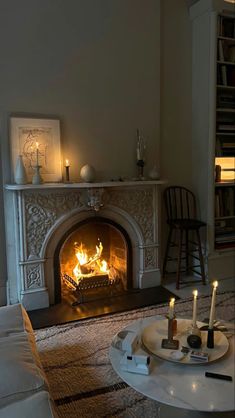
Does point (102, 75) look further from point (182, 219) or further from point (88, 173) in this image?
point (182, 219)

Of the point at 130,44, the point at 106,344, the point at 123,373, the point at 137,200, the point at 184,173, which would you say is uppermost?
the point at 130,44

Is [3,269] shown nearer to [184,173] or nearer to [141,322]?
[141,322]

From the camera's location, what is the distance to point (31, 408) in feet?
3.51

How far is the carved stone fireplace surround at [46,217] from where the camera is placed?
2.71m

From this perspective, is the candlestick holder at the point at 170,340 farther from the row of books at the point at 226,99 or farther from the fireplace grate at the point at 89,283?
the row of books at the point at 226,99

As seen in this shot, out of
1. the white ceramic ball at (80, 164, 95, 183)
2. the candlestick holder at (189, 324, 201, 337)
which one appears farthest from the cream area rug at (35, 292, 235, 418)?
the white ceramic ball at (80, 164, 95, 183)

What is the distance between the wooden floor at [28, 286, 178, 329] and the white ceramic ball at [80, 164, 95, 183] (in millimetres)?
1055

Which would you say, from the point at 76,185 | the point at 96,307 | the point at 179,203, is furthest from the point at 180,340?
the point at 179,203

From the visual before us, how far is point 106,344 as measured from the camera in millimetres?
2236

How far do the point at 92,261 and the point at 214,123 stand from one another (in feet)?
5.78

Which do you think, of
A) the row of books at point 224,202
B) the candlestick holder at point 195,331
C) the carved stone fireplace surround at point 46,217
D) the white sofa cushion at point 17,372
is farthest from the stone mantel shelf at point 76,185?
the candlestick holder at point 195,331

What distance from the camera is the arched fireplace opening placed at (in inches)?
117

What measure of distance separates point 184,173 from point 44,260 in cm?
170

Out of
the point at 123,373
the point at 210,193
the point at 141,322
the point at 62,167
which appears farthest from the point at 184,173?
the point at 123,373
